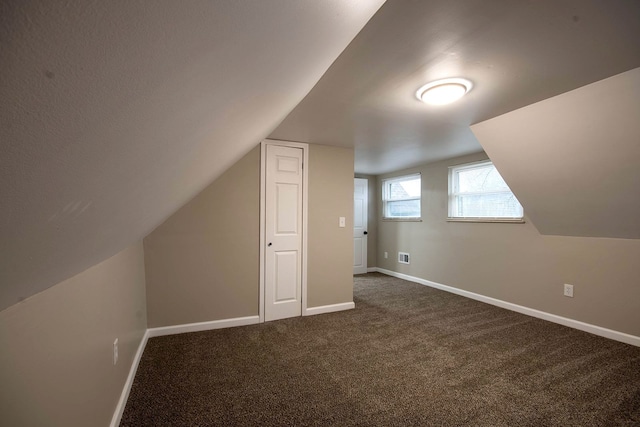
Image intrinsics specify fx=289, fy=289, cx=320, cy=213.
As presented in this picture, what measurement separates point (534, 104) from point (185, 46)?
2593mm

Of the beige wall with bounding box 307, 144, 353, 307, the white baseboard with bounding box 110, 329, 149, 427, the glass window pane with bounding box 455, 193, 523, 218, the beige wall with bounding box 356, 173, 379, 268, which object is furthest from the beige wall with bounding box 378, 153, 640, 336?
the white baseboard with bounding box 110, 329, 149, 427

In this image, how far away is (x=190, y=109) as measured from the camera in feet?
1.94

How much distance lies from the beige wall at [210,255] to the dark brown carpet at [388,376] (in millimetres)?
259

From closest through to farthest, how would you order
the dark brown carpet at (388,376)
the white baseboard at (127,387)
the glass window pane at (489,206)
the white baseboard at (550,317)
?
1. the white baseboard at (127,387)
2. the dark brown carpet at (388,376)
3. the white baseboard at (550,317)
4. the glass window pane at (489,206)

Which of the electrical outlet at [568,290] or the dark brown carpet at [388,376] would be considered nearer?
the dark brown carpet at [388,376]

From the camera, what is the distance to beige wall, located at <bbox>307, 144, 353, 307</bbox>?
3.46 m

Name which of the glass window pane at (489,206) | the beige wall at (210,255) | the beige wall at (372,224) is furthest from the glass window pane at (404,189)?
the beige wall at (210,255)

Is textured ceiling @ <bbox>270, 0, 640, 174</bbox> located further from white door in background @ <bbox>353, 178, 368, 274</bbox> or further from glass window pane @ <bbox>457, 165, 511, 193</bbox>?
white door in background @ <bbox>353, 178, 368, 274</bbox>

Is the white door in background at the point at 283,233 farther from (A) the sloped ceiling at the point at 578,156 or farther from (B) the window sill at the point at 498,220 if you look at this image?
(B) the window sill at the point at 498,220

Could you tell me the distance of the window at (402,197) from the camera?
5.15 meters

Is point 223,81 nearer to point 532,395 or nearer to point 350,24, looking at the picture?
point 350,24

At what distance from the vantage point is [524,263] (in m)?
3.46

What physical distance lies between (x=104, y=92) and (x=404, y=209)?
542cm

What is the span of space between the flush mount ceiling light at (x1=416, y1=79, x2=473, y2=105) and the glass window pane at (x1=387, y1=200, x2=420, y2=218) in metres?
3.29
